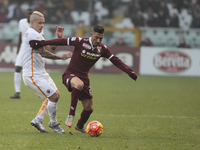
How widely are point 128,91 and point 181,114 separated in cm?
446

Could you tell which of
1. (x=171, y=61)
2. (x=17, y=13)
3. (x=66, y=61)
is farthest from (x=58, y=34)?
(x=17, y=13)

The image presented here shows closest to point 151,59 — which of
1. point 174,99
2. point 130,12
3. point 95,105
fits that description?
point 130,12

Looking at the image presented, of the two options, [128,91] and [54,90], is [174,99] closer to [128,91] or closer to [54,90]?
[128,91]

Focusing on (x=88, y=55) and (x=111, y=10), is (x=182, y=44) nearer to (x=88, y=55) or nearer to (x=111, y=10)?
(x=111, y=10)

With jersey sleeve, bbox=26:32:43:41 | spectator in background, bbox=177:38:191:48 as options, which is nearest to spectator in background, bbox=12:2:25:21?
spectator in background, bbox=177:38:191:48

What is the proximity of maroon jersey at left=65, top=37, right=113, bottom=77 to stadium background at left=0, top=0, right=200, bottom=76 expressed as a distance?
472 inches

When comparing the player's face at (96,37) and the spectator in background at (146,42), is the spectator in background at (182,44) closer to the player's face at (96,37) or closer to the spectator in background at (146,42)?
the spectator in background at (146,42)

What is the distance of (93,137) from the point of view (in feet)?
17.7

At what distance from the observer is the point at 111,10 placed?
2323 cm

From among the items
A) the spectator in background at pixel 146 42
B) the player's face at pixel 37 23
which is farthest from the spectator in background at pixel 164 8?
the player's face at pixel 37 23

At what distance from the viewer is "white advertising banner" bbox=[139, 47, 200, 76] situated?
1791 centimetres

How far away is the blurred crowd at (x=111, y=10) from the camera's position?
2141 centimetres

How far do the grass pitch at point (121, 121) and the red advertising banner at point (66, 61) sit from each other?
18.6ft

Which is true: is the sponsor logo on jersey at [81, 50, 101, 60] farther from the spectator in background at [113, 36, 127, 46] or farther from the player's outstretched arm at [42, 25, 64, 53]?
the spectator in background at [113, 36, 127, 46]
